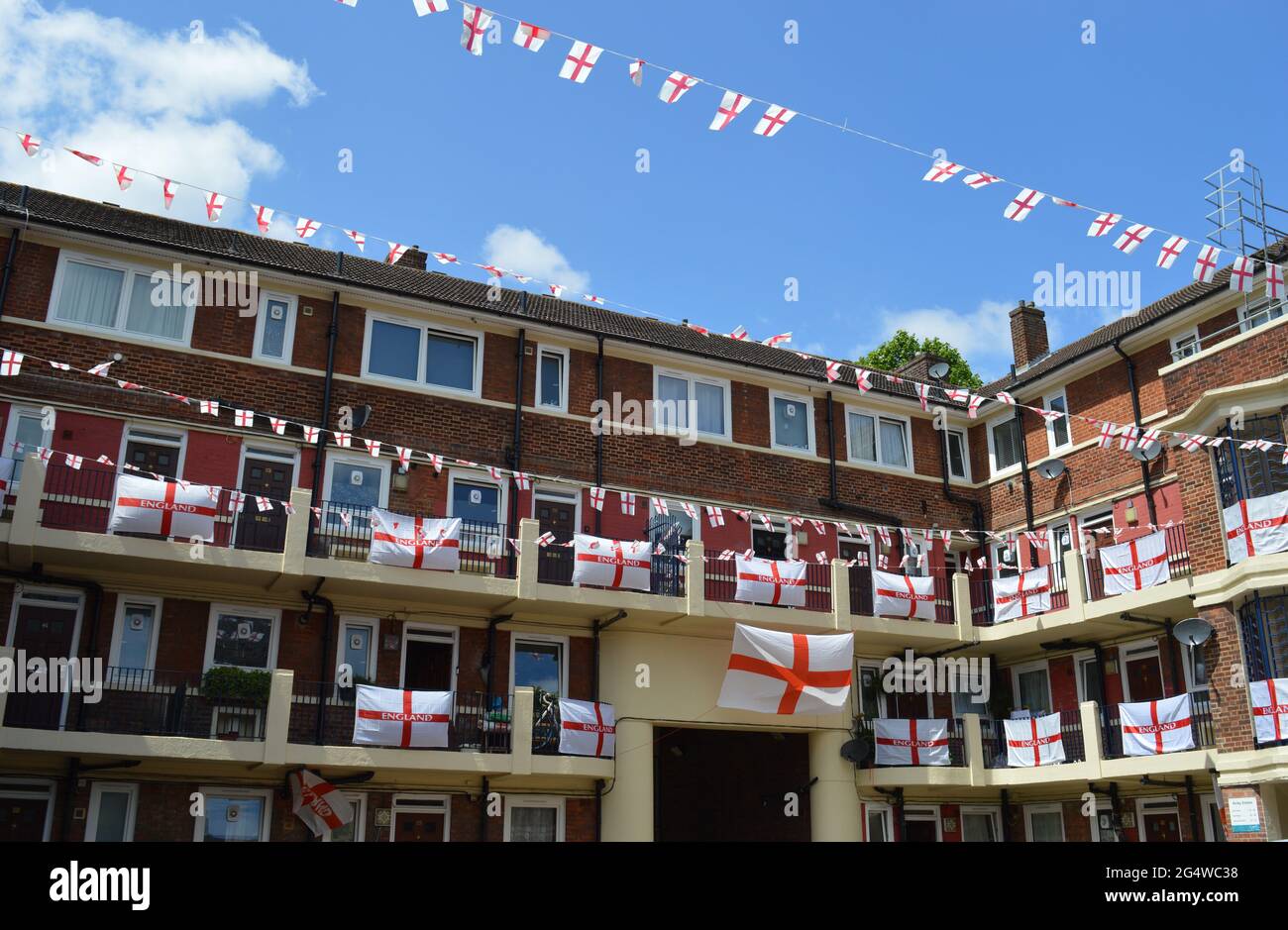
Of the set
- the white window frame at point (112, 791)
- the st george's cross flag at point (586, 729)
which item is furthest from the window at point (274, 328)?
Result: the st george's cross flag at point (586, 729)

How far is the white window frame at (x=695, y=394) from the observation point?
72.2 ft

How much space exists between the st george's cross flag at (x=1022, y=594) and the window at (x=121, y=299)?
15488 millimetres

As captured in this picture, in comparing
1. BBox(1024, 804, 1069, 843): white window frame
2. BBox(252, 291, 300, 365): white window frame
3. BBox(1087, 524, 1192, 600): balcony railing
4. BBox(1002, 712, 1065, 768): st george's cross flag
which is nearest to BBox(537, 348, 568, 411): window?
BBox(252, 291, 300, 365): white window frame

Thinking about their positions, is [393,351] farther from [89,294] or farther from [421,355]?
[89,294]

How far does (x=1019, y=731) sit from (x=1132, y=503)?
4.79m

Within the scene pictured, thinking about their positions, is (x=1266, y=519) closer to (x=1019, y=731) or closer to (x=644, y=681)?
(x=1019, y=731)

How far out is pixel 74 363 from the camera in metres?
17.7

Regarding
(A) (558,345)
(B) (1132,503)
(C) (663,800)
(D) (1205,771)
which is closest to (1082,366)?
(B) (1132,503)

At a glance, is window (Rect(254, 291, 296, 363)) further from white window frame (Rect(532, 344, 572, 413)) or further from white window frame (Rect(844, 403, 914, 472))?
white window frame (Rect(844, 403, 914, 472))

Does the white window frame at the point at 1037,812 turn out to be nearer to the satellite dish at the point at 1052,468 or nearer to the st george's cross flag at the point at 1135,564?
the st george's cross flag at the point at 1135,564

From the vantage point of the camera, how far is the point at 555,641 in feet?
64.4

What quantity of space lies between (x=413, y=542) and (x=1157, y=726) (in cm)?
1234
